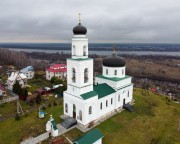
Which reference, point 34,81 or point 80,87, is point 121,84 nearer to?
point 80,87

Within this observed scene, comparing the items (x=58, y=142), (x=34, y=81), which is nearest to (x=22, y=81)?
(x=34, y=81)

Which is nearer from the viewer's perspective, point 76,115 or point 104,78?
point 76,115

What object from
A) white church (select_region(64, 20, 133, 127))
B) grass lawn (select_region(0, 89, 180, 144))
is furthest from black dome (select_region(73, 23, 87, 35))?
grass lawn (select_region(0, 89, 180, 144))

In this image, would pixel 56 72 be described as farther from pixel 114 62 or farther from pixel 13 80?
pixel 114 62

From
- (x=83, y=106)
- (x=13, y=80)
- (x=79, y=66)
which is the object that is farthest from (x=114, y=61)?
(x=13, y=80)

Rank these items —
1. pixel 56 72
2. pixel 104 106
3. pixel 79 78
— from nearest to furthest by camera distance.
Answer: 1. pixel 79 78
2. pixel 104 106
3. pixel 56 72

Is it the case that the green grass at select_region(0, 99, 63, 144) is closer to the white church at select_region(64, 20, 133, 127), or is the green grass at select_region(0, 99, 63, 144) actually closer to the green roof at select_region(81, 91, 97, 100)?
the white church at select_region(64, 20, 133, 127)

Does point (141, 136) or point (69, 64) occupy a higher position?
point (69, 64)
